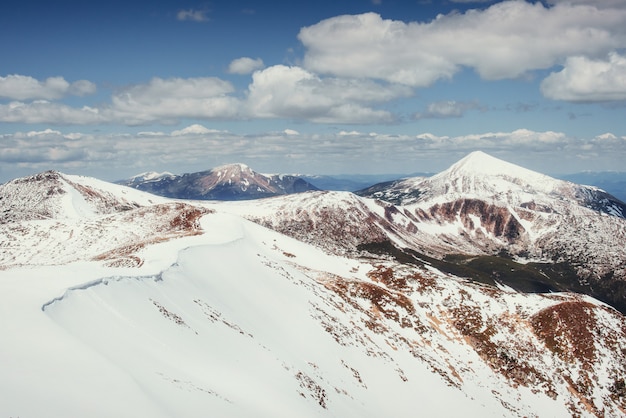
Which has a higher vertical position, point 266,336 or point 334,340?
point 266,336

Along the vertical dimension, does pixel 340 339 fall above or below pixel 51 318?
below

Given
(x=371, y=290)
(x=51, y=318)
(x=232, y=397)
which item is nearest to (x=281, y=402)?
(x=232, y=397)

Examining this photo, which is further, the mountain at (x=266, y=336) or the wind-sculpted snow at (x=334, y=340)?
the wind-sculpted snow at (x=334, y=340)

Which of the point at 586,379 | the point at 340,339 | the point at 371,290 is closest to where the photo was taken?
the point at 340,339

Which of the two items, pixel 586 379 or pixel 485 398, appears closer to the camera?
pixel 485 398

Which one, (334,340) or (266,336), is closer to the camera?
(266,336)

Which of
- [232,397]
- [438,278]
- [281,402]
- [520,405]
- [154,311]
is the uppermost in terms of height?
[154,311]

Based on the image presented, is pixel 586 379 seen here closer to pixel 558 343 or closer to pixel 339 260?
pixel 558 343

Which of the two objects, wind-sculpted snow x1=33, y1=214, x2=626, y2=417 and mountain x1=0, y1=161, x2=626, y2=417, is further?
wind-sculpted snow x1=33, y1=214, x2=626, y2=417
